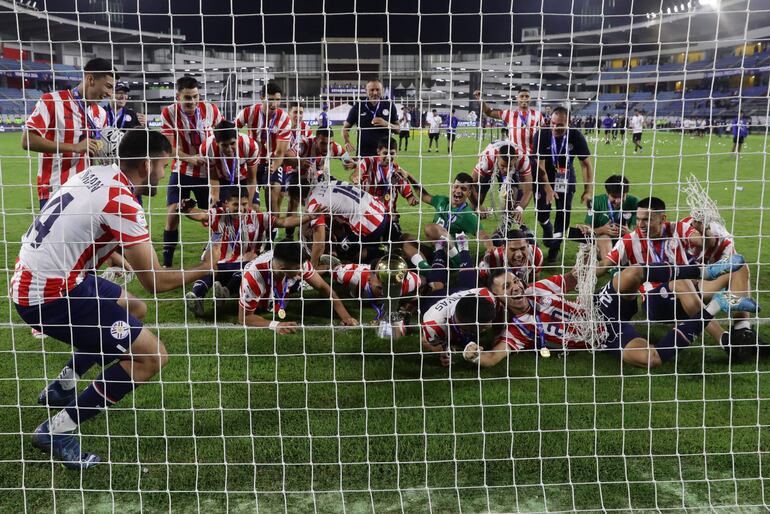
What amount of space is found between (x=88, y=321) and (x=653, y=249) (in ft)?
13.6

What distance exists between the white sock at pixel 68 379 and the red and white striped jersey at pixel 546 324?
9.33 feet

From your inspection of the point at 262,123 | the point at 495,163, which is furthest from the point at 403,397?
the point at 262,123

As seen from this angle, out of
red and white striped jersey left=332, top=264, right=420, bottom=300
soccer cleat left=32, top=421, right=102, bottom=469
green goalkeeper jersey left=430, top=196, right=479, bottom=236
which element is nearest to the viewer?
soccer cleat left=32, top=421, right=102, bottom=469

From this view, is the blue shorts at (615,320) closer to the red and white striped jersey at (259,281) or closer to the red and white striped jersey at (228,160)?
the red and white striped jersey at (259,281)

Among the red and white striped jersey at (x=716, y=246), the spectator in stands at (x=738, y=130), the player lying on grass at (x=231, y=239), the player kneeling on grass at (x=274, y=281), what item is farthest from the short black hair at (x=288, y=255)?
the spectator in stands at (x=738, y=130)

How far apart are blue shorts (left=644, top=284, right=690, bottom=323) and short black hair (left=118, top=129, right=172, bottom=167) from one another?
3459 mm

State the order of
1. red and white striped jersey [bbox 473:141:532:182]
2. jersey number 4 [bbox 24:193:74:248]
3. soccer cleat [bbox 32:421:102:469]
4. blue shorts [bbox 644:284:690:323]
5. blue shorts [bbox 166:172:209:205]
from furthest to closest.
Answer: blue shorts [bbox 166:172:209:205], red and white striped jersey [bbox 473:141:532:182], blue shorts [bbox 644:284:690:323], soccer cleat [bbox 32:421:102:469], jersey number 4 [bbox 24:193:74:248]

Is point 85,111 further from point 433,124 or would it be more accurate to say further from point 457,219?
point 433,124

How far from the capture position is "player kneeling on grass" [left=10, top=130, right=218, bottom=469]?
344 cm

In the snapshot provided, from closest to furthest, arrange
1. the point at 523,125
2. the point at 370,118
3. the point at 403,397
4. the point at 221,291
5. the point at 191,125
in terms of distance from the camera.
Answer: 1. the point at 403,397
2. the point at 221,291
3. the point at 191,125
4. the point at 523,125
5. the point at 370,118

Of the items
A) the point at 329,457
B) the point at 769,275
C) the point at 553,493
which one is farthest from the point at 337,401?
the point at 769,275

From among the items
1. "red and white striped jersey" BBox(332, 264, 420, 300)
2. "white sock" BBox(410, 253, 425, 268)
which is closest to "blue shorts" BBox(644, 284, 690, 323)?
"red and white striped jersey" BBox(332, 264, 420, 300)

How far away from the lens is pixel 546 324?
496 cm

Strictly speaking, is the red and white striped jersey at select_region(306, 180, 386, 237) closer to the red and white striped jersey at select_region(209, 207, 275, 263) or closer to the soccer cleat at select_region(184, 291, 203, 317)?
the red and white striped jersey at select_region(209, 207, 275, 263)
